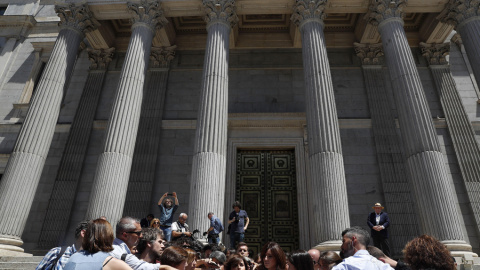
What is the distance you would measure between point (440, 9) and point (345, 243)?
1646cm

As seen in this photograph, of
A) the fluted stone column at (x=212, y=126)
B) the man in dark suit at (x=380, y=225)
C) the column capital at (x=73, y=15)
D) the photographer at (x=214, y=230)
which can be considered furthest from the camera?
the column capital at (x=73, y=15)

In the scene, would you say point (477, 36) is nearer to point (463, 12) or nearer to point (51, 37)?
point (463, 12)

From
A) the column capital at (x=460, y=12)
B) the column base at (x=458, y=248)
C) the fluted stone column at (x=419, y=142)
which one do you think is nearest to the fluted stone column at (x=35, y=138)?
the fluted stone column at (x=419, y=142)

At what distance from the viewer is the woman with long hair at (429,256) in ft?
10.9

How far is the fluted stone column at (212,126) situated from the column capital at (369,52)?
786 cm

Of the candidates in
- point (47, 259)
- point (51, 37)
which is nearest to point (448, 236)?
point (47, 259)

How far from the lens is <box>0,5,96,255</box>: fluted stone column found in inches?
A: 485

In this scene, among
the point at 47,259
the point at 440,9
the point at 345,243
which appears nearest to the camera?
the point at 47,259

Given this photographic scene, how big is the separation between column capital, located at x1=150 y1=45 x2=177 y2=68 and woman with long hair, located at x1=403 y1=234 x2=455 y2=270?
1858cm

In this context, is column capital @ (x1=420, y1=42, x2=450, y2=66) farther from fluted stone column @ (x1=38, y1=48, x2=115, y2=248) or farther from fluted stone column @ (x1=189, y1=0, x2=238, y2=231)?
fluted stone column @ (x1=38, y1=48, x2=115, y2=248)

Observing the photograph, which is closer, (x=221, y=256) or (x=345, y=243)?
(x=345, y=243)

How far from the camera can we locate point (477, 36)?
14.8 meters

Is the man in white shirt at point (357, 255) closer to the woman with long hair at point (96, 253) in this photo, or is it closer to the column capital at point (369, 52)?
the woman with long hair at point (96, 253)

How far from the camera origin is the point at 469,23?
15203mm
